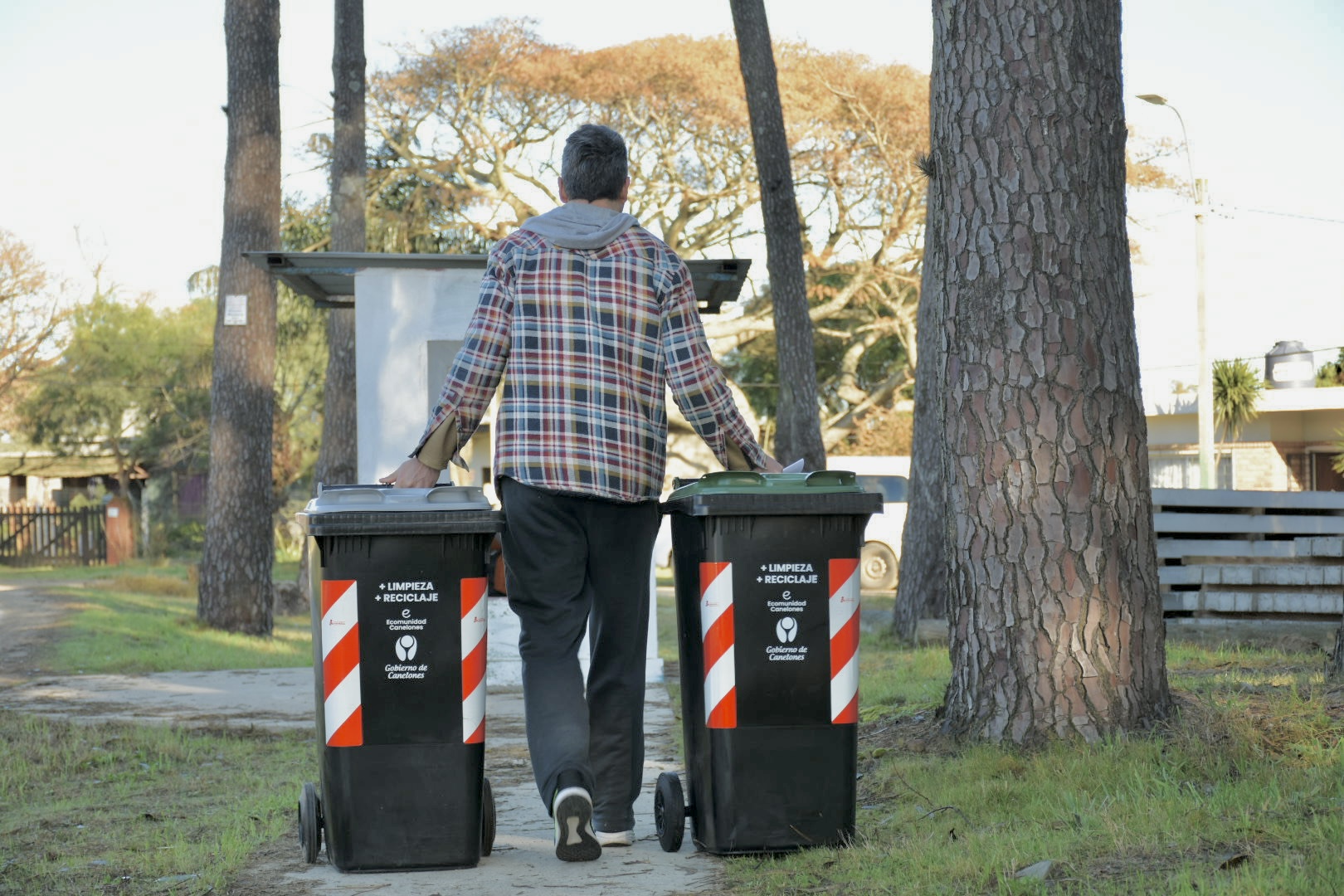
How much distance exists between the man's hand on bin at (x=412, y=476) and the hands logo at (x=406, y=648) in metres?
0.45

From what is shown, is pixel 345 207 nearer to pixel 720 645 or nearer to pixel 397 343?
pixel 397 343

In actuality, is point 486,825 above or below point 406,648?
below

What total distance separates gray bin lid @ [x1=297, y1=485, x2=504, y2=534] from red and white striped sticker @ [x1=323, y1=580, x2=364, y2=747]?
175 millimetres

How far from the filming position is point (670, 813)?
4.12 meters

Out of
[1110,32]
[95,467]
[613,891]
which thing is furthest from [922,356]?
[95,467]

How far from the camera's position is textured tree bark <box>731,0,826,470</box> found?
1250 centimetres

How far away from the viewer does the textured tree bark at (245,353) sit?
494 inches

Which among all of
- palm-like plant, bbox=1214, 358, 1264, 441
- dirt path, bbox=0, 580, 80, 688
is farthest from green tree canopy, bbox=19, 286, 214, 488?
palm-like plant, bbox=1214, 358, 1264, 441

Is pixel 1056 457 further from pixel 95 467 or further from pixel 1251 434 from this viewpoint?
pixel 95 467

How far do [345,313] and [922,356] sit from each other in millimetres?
8122

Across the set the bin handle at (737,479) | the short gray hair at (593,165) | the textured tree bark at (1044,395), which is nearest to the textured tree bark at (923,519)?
the textured tree bark at (1044,395)

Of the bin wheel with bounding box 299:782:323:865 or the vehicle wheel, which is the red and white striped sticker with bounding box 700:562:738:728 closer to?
the bin wheel with bounding box 299:782:323:865

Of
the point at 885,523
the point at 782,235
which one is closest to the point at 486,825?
the point at 782,235

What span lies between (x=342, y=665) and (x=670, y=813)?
1055 mm
